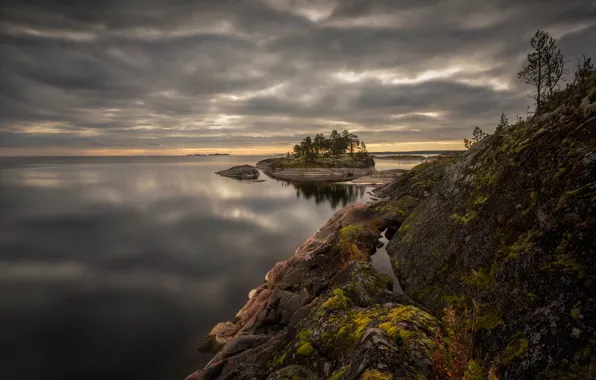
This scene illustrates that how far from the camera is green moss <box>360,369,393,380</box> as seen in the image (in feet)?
17.4

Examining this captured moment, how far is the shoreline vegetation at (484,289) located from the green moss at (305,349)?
34 mm

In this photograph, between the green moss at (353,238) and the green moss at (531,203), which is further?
the green moss at (353,238)

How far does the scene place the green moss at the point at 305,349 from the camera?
844cm

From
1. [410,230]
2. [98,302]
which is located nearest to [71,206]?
[98,302]

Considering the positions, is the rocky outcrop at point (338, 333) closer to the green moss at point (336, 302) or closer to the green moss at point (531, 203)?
the green moss at point (336, 302)

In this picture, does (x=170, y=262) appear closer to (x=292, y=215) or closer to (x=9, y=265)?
(x=9, y=265)

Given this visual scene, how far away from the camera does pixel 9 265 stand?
3178 cm

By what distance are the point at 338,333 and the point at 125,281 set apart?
26.1 metres

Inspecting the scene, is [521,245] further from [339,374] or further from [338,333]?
[339,374]

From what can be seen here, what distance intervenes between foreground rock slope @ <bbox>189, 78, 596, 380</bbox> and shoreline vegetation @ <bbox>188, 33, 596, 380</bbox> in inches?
1.3

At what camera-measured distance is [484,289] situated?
8.09 metres

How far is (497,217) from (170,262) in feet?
104

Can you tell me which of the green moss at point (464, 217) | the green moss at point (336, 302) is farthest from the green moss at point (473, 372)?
the green moss at point (464, 217)

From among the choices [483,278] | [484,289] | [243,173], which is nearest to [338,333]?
→ [484,289]
